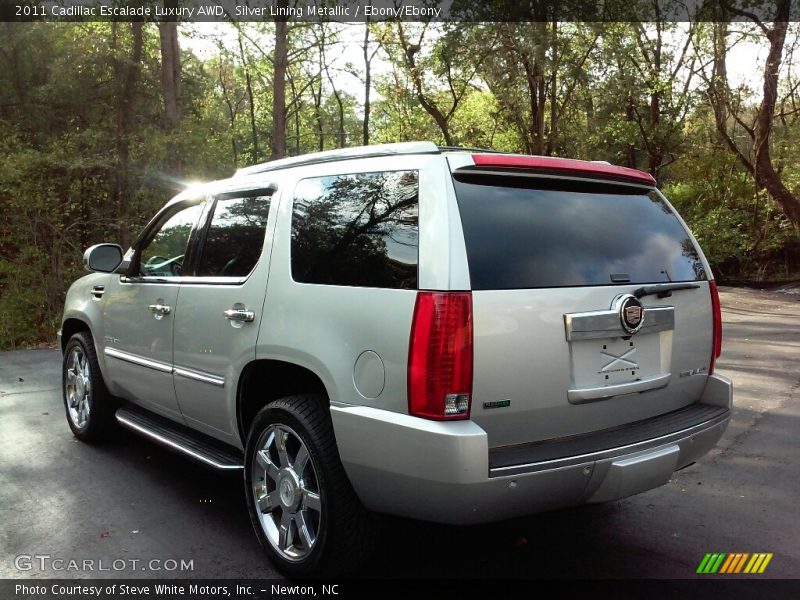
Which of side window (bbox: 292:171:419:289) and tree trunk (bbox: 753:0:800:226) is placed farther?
tree trunk (bbox: 753:0:800:226)

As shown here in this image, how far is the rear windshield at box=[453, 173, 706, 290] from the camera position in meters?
2.75

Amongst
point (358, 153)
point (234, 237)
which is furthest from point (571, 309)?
point (234, 237)

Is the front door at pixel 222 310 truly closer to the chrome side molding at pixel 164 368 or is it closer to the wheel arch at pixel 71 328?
the chrome side molding at pixel 164 368

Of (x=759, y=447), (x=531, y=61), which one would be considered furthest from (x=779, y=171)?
(x=759, y=447)

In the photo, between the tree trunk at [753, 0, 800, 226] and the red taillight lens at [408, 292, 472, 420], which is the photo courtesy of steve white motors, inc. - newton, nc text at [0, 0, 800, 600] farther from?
the tree trunk at [753, 0, 800, 226]

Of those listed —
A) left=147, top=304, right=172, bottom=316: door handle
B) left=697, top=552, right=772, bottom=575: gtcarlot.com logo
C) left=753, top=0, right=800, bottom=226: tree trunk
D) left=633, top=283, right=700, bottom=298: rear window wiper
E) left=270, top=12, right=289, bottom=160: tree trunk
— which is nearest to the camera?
left=633, top=283, right=700, bottom=298: rear window wiper

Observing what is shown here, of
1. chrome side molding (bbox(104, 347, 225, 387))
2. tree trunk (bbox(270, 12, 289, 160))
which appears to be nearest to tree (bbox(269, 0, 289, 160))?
tree trunk (bbox(270, 12, 289, 160))

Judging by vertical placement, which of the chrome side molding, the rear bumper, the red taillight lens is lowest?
the rear bumper

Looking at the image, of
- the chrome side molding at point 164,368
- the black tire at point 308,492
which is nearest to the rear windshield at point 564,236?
the black tire at point 308,492

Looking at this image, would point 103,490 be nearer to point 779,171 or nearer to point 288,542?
point 288,542

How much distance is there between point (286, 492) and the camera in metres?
3.15

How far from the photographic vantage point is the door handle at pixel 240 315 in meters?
3.37

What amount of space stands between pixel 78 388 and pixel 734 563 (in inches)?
185

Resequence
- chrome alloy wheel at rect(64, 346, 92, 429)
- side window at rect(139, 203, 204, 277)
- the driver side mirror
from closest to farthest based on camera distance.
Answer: side window at rect(139, 203, 204, 277) < the driver side mirror < chrome alloy wheel at rect(64, 346, 92, 429)
